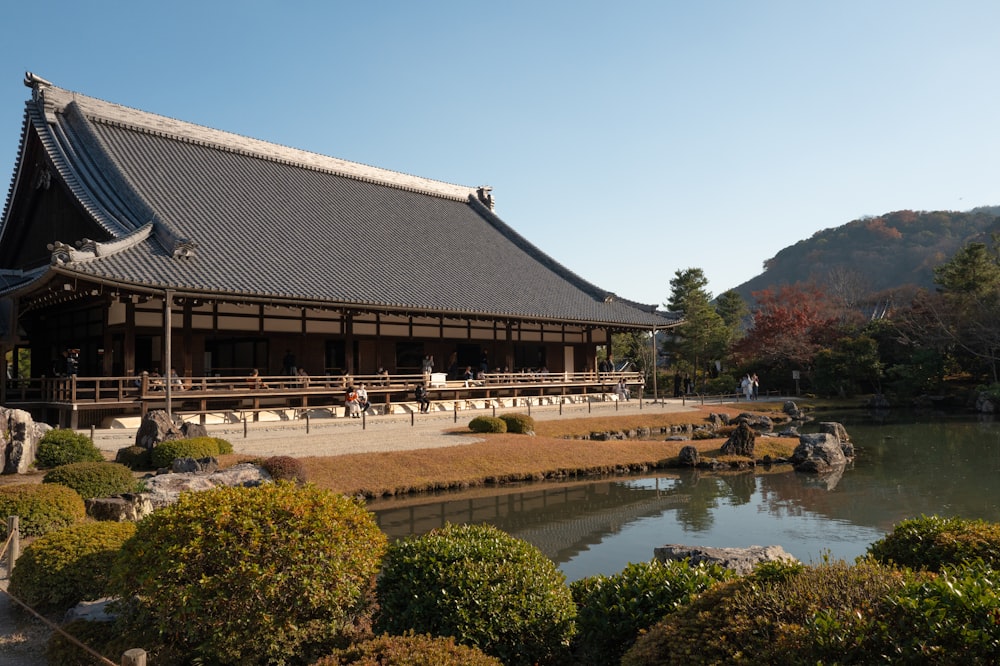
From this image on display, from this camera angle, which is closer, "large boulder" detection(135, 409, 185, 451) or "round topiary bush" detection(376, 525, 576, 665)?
"round topiary bush" detection(376, 525, 576, 665)

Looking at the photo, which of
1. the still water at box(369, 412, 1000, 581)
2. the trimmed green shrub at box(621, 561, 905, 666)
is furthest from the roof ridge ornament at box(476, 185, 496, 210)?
the trimmed green shrub at box(621, 561, 905, 666)

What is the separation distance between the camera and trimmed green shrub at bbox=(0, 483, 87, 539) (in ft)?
31.9

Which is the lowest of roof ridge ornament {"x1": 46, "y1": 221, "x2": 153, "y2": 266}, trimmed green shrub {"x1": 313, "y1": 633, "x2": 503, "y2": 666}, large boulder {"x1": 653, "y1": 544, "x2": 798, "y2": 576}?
large boulder {"x1": 653, "y1": 544, "x2": 798, "y2": 576}

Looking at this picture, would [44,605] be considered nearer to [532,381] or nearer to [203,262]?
[203,262]

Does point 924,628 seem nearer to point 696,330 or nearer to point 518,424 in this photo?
point 518,424

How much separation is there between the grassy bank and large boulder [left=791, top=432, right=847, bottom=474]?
99 cm

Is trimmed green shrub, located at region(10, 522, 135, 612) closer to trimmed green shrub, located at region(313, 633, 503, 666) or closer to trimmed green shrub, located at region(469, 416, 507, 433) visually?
trimmed green shrub, located at region(313, 633, 503, 666)

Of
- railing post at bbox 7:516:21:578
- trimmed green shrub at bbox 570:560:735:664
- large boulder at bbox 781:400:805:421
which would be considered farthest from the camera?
large boulder at bbox 781:400:805:421

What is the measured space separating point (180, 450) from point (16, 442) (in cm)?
317

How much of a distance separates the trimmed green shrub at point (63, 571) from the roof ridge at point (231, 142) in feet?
86.3

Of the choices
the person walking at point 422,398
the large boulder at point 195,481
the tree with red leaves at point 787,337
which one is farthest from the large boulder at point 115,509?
the tree with red leaves at point 787,337

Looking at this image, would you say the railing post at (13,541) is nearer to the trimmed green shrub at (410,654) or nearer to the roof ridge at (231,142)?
the trimmed green shrub at (410,654)

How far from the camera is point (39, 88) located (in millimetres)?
27281

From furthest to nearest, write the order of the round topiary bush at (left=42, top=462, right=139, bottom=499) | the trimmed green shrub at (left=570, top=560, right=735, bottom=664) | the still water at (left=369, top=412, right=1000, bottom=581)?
the still water at (left=369, top=412, right=1000, bottom=581) → the round topiary bush at (left=42, top=462, right=139, bottom=499) → the trimmed green shrub at (left=570, top=560, right=735, bottom=664)
